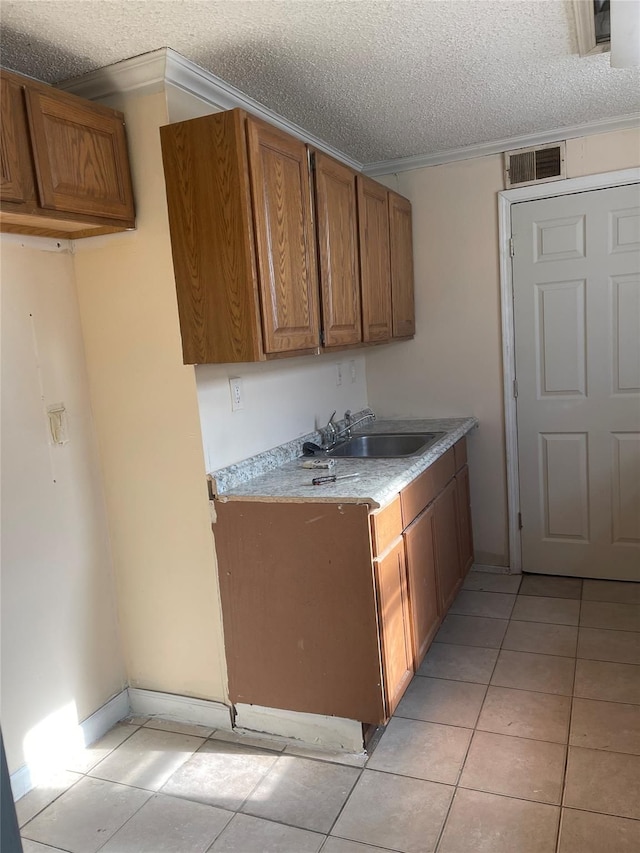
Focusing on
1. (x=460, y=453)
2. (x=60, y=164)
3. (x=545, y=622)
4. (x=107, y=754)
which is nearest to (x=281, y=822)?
(x=107, y=754)

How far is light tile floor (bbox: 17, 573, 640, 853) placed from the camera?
1.79 metres

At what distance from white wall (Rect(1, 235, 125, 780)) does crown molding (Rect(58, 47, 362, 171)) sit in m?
0.55

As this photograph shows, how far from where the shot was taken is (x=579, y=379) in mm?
Answer: 3297

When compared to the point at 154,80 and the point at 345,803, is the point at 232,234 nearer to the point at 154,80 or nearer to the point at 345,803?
the point at 154,80

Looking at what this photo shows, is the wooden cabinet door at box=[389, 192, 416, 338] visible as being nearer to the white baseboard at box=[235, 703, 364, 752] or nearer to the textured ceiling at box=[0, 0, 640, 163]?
the textured ceiling at box=[0, 0, 640, 163]

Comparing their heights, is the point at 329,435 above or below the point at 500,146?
below

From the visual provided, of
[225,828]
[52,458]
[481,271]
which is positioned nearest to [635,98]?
[481,271]

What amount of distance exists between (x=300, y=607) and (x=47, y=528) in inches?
36.0

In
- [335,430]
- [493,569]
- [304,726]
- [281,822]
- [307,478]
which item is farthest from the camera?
[493,569]

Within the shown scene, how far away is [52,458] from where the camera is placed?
2195mm

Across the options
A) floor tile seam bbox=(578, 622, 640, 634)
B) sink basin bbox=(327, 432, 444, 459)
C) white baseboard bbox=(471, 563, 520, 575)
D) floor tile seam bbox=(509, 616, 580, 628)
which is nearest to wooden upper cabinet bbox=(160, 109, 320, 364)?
sink basin bbox=(327, 432, 444, 459)

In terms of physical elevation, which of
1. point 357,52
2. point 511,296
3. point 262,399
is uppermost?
point 357,52

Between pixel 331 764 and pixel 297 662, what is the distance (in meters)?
0.34

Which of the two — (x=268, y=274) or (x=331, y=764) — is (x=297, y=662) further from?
(x=268, y=274)
